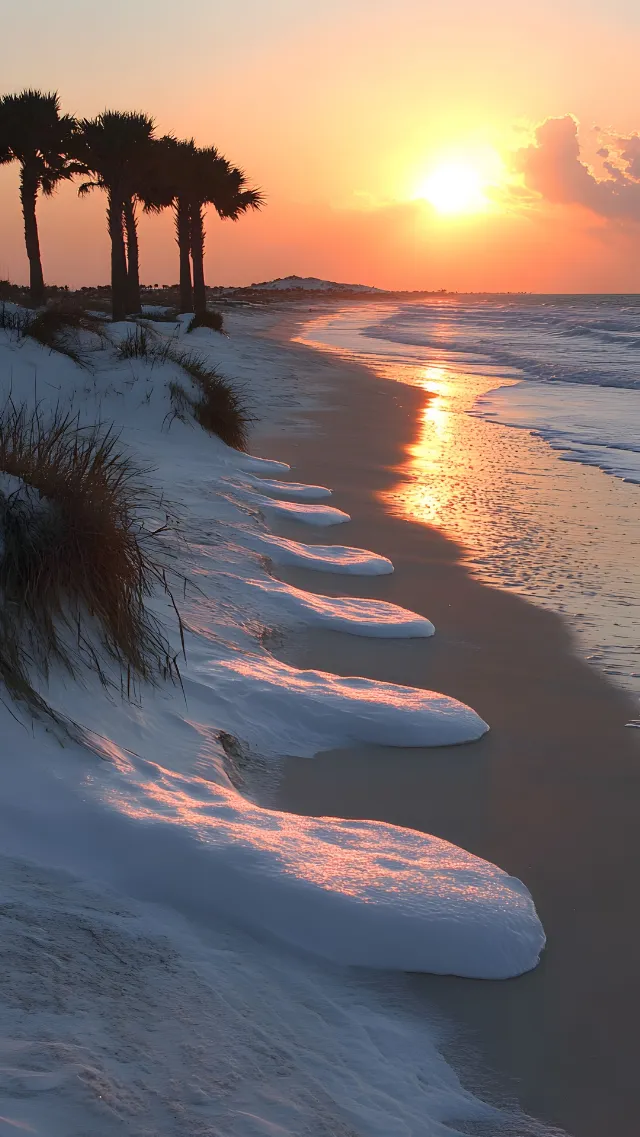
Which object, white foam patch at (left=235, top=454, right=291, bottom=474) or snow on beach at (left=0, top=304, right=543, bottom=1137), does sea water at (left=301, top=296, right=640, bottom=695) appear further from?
snow on beach at (left=0, top=304, right=543, bottom=1137)

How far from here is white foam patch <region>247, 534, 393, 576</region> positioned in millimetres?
6191

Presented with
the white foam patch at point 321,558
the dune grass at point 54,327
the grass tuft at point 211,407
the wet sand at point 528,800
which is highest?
→ the dune grass at point 54,327

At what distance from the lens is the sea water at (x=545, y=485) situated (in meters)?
5.79

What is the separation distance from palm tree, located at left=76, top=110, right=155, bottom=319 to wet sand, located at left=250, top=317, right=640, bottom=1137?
2233 cm

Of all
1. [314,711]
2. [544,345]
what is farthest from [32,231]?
[314,711]

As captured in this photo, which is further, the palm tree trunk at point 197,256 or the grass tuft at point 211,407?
the palm tree trunk at point 197,256

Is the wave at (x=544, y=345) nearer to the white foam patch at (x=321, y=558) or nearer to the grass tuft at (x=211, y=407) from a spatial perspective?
the grass tuft at (x=211, y=407)

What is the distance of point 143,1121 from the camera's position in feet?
5.30

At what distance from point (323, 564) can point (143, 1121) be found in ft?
15.6

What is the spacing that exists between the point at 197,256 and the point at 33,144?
8079mm

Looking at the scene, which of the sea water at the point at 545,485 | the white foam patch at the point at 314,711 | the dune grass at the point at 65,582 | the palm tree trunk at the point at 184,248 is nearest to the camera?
the dune grass at the point at 65,582

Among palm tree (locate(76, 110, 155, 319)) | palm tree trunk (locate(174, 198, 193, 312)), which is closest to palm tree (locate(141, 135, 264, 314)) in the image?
palm tree trunk (locate(174, 198, 193, 312))

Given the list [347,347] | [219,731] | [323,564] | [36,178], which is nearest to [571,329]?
[347,347]

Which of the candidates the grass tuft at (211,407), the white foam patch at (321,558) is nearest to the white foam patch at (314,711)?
the white foam patch at (321,558)
